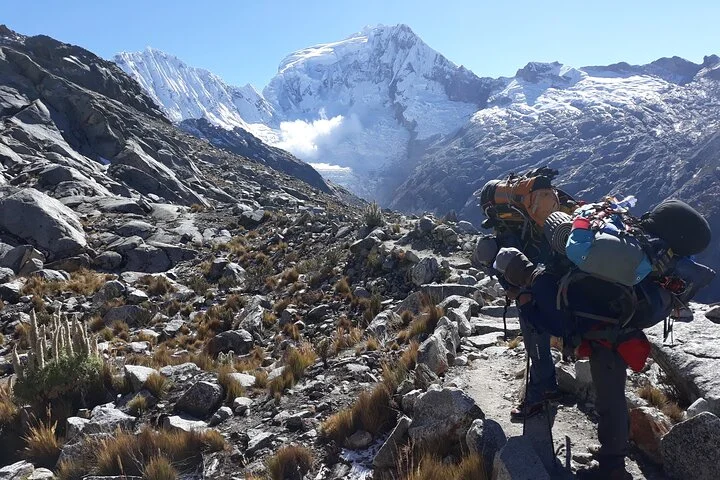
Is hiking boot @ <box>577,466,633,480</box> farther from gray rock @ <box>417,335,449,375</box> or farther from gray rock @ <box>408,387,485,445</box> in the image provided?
gray rock @ <box>417,335,449,375</box>

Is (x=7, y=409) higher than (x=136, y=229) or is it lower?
lower

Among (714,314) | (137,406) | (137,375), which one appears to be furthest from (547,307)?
(137,375)

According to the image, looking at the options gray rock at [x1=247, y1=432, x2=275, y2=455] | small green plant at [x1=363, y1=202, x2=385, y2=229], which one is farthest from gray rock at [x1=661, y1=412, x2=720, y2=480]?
small green plant at [x1=363, y1=202, x2=385, y2=229]

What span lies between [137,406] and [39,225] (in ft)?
46.6

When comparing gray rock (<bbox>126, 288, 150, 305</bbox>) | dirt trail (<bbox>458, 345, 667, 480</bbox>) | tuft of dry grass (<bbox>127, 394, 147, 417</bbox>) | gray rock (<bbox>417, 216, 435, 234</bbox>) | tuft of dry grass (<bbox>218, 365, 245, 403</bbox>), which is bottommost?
dirt trail (<bbox>458, 345, 667, 480</bbox>)

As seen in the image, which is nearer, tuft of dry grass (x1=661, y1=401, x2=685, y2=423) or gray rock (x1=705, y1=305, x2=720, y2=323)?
tuft of dry grass (x1=661, y1=401, x2=685, y2=423)

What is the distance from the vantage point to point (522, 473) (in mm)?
3371

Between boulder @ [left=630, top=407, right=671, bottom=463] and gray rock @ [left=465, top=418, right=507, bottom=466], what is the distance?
1.13m

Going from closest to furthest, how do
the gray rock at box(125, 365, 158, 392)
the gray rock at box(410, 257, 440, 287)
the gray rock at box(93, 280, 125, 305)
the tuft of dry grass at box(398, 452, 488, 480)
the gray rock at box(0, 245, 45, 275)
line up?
the tuft of dry grass at box(398, 452, 488, 480) < the gray rock at box(125, 365, 158, 392) < the gray rock at box(410, 257, 440, 287) < the gray rock at box(93, 280, 125, 305) < the gray rock at box(0, 245, 45, 275)

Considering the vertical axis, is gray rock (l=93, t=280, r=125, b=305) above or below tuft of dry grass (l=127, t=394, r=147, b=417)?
above

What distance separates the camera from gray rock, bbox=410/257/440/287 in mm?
11625

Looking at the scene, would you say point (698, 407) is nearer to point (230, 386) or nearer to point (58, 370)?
point (230, 386)

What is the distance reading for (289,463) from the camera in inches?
183

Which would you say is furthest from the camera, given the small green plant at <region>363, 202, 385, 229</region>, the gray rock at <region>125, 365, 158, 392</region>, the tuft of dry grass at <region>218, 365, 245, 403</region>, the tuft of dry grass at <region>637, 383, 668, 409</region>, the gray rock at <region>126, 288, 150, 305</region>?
the small green plant at <region>363, 202, 385, 229</region>
